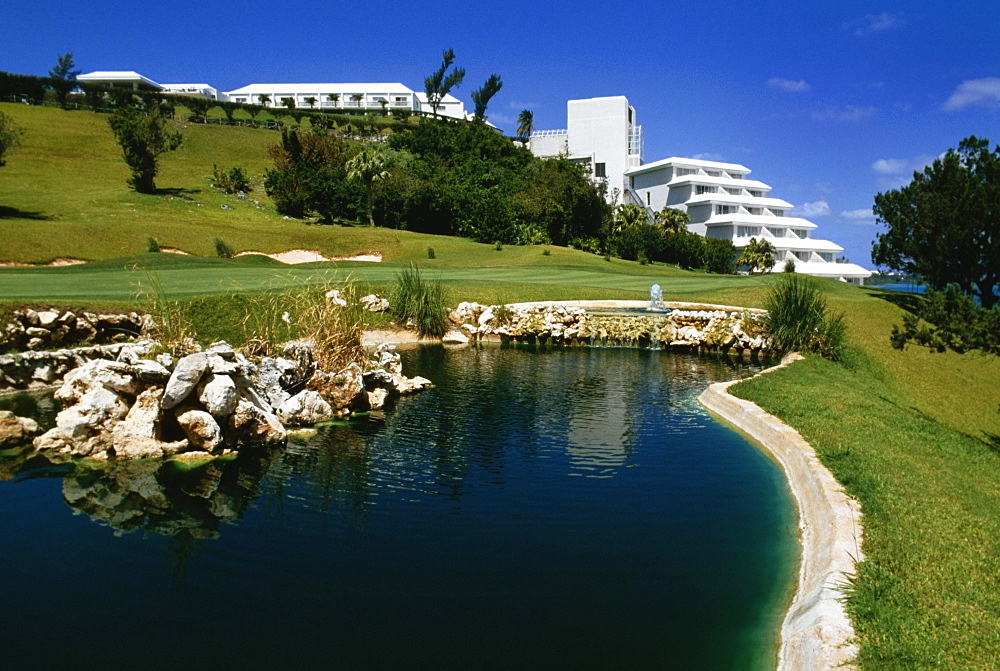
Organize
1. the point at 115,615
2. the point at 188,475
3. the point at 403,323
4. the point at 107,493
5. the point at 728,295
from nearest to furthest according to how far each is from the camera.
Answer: the point at 115,615, the point at 107,493, the point at 188,475, the point at 403,323, the point at 728,295

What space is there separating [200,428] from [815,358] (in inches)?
686

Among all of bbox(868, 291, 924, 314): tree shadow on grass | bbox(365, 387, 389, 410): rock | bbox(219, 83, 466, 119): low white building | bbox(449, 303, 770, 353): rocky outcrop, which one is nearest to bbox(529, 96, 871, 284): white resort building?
bbox(219, 83, 466, 119): low white building

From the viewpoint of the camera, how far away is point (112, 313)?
18.5 meters

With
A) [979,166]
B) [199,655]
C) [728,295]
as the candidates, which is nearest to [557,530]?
[199,655]

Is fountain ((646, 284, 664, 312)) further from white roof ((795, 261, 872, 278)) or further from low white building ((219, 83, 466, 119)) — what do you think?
low white building ((219, 83, 466, 119))

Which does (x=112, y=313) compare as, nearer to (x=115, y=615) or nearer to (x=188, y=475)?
Result: (x=188, y=475)

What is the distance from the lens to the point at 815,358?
20781mm

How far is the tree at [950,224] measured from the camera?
106ft

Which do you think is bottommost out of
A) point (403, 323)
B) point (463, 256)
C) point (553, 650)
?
point (553, 650)

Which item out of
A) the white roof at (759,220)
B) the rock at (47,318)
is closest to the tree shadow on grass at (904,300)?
the rock at (47,318)

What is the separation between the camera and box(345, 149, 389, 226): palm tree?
191 ft

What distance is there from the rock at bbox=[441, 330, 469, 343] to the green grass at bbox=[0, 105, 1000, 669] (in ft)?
6.80

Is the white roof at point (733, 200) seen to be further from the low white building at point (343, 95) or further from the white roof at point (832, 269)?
the low white building at point (343, 95)

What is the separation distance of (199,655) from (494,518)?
13.4 ft
